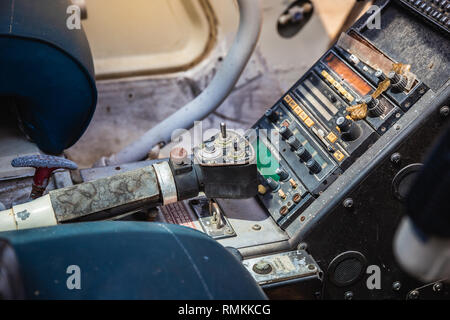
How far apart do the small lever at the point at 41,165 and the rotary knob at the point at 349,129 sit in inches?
30.7

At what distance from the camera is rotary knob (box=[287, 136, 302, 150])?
61.9 inches

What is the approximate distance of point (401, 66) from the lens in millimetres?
1503

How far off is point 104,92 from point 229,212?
1.14 m

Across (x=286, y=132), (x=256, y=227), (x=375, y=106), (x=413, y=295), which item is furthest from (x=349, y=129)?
(x=413, y=295)

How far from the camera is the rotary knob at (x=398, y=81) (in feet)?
4.79

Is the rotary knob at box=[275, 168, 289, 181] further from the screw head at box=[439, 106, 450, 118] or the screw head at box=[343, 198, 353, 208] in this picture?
the screw head at box=[439, 106, 450, 118]

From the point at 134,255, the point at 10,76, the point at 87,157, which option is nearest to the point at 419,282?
the point at 134,255

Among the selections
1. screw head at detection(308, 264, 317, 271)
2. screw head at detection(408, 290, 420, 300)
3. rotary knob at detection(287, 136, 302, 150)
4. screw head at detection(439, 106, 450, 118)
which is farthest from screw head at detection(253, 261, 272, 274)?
screw head at detection(439, 106, 450, 118)

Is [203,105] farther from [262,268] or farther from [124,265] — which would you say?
[124,265]

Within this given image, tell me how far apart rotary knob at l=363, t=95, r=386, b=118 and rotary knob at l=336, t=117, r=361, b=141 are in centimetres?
6

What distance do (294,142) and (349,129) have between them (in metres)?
0.18
